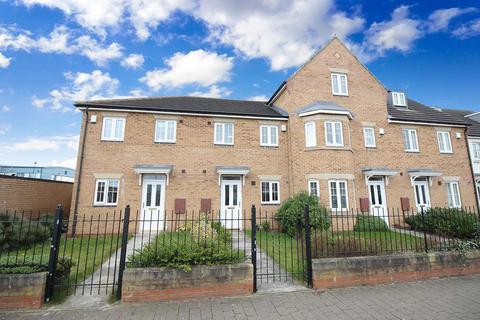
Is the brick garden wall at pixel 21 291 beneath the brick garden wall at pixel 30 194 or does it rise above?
beneath

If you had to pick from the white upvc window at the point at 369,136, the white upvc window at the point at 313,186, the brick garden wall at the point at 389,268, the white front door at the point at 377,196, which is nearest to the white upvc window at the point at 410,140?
the white upvc window at the point at 369,136

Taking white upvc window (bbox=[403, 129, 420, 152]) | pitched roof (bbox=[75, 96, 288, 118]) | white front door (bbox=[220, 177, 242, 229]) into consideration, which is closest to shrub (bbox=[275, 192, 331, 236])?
white front door (bbox=[220, 177, 242, 229])

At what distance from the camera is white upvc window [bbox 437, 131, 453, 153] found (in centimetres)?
1703

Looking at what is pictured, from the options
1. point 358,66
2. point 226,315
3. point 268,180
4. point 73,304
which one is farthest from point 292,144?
point 73,304

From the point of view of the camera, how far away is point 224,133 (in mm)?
14820

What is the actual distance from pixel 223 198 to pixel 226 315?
9.59 metres

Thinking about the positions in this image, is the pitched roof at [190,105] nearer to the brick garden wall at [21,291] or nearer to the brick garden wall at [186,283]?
the brick garden wall at [21,291]

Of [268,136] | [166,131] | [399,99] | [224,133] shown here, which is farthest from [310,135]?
[399,99]

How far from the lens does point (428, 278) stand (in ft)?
21.1

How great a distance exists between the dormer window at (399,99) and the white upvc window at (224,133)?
12.9 metres

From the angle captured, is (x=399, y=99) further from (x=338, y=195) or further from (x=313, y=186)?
(x=313, y=186)

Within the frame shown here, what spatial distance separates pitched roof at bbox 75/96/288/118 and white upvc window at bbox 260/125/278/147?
0.74 m

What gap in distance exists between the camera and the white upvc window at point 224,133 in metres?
14.7

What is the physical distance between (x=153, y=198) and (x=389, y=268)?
11.2 meters
